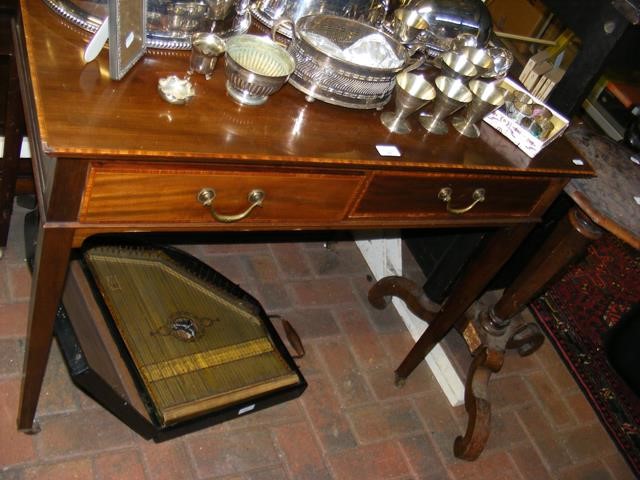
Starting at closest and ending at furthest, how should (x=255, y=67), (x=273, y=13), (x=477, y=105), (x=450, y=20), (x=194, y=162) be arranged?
(x=194, y=162), (x=255, y=67), (x=477, y=105), (x=273, y=13), (x=450, y=20)

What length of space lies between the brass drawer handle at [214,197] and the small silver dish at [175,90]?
0.59 feet

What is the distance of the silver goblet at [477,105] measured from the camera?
140 cm

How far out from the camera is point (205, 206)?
1.16 meters

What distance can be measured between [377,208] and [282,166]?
0.31m

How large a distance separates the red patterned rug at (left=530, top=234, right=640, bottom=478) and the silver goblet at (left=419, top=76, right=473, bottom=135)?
1.25m

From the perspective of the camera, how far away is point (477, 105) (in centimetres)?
140

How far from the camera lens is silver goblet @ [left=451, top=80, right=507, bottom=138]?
1.40 metres

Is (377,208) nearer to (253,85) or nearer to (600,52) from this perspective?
Answer: (253,85)

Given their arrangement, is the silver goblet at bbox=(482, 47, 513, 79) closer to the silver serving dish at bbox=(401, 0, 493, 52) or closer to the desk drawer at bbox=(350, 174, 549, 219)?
the silver serving dish at bbox=(401, 0, 493, 52)

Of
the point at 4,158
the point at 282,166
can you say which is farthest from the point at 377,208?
the point at 4,158

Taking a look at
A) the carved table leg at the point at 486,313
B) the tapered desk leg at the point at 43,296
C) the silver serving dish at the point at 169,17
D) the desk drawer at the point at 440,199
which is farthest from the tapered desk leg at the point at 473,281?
the tapered desk leg at the point at 43,296

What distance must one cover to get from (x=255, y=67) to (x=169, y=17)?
21cm

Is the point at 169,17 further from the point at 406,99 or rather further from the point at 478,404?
the point at 478,404

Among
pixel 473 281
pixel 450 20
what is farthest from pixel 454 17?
pixel 473 281
